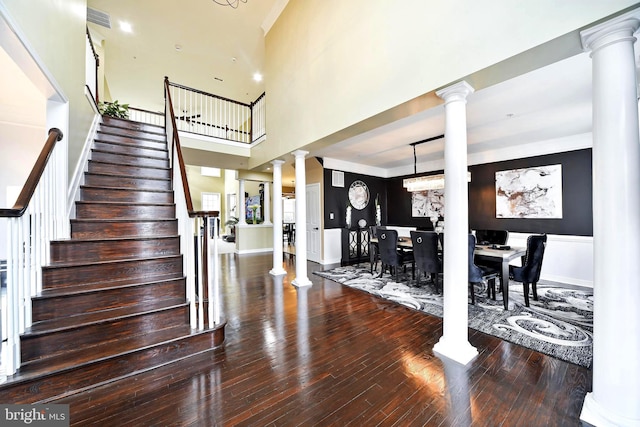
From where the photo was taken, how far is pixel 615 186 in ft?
4.72

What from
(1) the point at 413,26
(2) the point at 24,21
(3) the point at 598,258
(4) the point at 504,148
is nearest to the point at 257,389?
(3) the point at 598,258

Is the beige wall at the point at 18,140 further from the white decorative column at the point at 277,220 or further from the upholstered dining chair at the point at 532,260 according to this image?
the upholstered dining chair at the point at 532,260

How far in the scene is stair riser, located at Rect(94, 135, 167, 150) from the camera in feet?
13.3

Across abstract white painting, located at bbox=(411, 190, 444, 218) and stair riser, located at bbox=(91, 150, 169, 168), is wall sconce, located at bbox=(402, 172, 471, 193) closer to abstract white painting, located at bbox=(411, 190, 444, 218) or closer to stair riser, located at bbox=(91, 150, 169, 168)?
abstract white painting, located at bbox=(411, 190, 444, 218)

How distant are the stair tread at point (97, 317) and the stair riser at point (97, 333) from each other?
0.08ft

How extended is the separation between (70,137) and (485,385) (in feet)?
16.0

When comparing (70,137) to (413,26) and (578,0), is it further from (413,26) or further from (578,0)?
(578,0)

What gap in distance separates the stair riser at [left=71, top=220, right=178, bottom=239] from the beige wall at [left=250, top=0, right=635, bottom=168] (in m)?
2.30

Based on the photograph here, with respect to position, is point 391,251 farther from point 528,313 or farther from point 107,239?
point 107,239

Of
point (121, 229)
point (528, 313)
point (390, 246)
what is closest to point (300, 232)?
point (390, 246)

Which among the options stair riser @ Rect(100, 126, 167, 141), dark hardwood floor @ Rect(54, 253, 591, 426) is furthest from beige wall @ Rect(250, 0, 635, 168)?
dark hardwood floor @ Rect(54, 253, 591, 426)

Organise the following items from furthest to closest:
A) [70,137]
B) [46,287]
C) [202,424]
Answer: [70,137]
[46,287]
[202,424]

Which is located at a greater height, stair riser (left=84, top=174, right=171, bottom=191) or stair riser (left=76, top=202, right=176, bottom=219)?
stair riser (left=84, top=174, right=171, bottom=191)

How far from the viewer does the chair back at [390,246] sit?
4598mm
